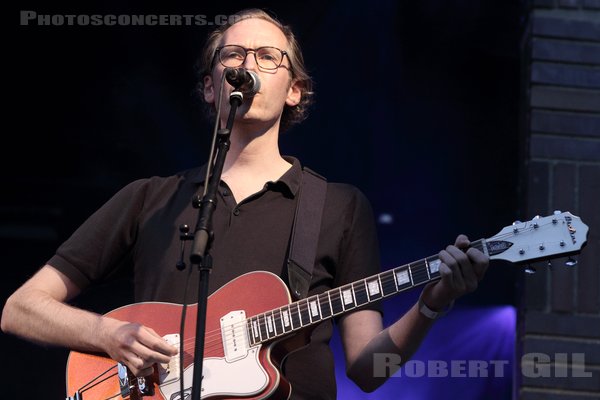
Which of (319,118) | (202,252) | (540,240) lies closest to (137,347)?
(202,252)

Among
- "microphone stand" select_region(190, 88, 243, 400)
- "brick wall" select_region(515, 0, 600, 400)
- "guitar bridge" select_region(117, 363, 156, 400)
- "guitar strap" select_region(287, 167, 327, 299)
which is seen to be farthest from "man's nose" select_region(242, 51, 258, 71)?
"brick wall" select_region(515, 0, 600, 400)

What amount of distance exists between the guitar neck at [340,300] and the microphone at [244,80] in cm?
61

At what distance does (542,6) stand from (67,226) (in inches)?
84.7

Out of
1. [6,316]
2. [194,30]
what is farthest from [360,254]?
[194,30]

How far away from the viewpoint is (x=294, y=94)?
354 centimetres

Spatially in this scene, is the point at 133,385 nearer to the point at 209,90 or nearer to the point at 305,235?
the point at 305,235

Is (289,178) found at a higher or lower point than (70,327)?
higher

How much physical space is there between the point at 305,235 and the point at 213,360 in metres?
0.45

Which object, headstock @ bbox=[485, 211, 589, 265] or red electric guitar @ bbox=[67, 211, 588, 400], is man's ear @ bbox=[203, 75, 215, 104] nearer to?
red electric guitar @ bbox=[67, 211, 588, 400]

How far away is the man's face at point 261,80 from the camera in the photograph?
10.5 ft

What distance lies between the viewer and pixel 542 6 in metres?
4.15

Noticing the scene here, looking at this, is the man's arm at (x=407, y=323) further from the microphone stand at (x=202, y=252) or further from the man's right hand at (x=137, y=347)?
the microphone stand at (x=202, y=252)

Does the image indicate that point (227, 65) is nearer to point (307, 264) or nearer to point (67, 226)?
point (307, 264)

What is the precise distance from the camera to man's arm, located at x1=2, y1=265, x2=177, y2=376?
2.87 meters
